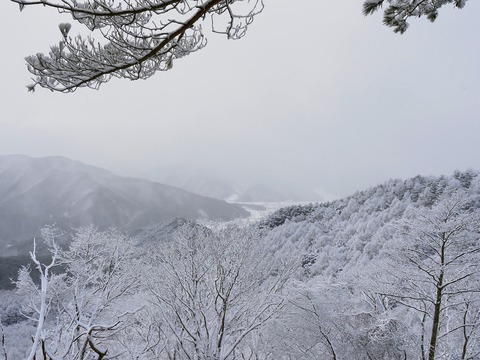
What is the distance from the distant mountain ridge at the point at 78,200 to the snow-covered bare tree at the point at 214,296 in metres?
101

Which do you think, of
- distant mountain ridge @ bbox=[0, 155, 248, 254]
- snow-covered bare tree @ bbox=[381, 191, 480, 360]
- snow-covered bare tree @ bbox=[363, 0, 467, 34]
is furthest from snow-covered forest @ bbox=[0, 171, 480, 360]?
distant mountain ridge @ bbox=[0, 155, 248, 254]

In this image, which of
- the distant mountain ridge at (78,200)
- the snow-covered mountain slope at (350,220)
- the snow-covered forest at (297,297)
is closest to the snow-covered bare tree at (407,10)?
the snow-covered forest at (297,297)

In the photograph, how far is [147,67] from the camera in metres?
3.35

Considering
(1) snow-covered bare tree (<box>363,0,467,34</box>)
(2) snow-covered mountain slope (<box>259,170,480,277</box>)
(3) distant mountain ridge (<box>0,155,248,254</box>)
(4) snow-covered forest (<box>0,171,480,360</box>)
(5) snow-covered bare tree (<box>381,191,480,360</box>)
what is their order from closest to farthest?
(1) snow-covered bare tree (<box>363,0,467,34</box>) → (5) snow-covered bare tree (<box>381,191,480,360</box>) → (4) snow-covered forest (<box>0,171,480,360</box>) → (2) snow-covered mountain slope (<box>259,170,480,277</box>) → (3) distant mountain ridge (<box>0,155,248,254</box>)

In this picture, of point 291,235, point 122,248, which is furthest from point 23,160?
point 122,248

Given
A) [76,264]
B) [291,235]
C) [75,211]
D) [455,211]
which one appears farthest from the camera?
[75,211]

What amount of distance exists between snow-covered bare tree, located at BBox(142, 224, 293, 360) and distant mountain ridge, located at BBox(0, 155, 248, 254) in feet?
330

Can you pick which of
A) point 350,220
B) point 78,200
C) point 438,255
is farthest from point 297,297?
point 78,200

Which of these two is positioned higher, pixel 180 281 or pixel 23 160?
pixel 23 160

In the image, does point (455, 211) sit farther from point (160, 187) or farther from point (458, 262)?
point (160, 187)

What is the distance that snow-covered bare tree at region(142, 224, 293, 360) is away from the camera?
1021 cm

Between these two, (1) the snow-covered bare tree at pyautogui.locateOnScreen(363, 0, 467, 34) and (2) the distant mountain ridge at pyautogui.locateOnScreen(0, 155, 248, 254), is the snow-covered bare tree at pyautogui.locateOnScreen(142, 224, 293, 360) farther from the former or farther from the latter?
(2) the distant mountain ridge at pyautogui.locateOnScreen(0, 155, 248, 254)

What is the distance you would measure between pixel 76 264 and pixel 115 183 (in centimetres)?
17092

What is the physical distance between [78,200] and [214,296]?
157482 millimetres
